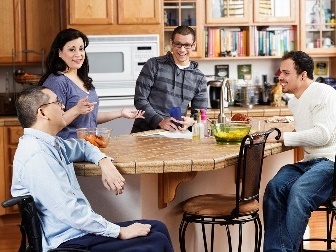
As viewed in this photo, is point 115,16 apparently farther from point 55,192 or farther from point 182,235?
point 55,192

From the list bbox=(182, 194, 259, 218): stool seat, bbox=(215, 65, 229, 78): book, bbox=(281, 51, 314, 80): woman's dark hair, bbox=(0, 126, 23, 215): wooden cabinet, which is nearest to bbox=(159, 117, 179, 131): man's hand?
bbox=(182, 194, 259, 218): stool seat

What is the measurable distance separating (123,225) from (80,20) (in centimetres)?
337

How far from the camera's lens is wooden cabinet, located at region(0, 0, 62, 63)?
6852 mm

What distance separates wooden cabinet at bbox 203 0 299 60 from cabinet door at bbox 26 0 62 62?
135 centimetres

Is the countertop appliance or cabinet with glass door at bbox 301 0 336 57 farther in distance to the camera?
Result: cabinet with glass door at bbox 301 0 336 57

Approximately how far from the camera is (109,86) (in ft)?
21.6

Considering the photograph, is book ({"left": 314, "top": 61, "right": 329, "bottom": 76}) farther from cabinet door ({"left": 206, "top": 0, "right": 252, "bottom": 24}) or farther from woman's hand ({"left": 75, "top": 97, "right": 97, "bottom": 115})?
woman's hand ({"left": 75, "top": 97, "right": 97, "bottom": 115})

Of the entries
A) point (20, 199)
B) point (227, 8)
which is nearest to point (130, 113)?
point (20, 199)

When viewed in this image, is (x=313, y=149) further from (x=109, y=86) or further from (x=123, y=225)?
(x=109, y=86)

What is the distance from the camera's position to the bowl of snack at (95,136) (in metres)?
3.86

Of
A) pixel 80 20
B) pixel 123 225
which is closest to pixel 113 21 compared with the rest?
pixel 80 20

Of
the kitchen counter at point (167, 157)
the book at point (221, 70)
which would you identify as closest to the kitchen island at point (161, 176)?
the kitchen counter at point (167, 157)

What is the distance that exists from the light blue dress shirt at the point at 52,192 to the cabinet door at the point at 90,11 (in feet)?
11.0

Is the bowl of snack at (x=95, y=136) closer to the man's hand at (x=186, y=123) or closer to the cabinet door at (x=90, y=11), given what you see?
the man's hand at (x=186, y=123)
